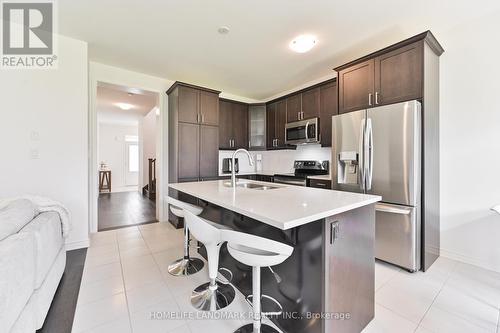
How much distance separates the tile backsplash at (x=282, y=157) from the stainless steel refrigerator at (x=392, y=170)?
141 cm

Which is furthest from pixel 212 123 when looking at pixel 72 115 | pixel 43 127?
pixel 43 127

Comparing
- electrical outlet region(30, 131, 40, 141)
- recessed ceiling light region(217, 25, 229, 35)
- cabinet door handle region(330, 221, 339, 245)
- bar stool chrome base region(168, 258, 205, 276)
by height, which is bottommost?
bar stool chrome base region(168, 258, 205, 276)

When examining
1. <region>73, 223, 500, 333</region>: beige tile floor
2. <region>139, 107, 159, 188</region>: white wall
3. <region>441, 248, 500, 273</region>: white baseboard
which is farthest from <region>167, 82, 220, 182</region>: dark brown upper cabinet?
<region>441, 248, 500, 273</region>: white baseboard

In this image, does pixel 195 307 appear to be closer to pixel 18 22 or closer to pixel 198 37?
pixel 198 37

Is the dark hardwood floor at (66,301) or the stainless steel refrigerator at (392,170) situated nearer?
the dark hardwood floor at (66,301)

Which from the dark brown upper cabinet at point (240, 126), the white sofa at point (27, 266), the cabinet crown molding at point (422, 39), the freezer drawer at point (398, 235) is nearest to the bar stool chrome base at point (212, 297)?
the white sofa at point (27, 266)

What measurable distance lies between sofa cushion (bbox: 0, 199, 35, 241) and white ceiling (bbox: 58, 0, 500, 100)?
198 centimetres

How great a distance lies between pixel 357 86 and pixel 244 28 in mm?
1580

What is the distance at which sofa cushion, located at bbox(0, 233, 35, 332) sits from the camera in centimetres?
103

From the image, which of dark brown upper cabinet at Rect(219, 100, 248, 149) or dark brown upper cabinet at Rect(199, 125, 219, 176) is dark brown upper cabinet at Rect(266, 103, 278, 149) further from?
dark brown upper cabinet at Rect(199, 125, 219, 176)

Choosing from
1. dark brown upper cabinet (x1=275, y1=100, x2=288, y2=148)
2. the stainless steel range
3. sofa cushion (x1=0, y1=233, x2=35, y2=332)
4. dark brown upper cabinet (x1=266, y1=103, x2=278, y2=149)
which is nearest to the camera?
sofa cushion (x1=0, y1=233, x2=35, y2=332)

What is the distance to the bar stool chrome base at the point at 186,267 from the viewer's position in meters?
2.27

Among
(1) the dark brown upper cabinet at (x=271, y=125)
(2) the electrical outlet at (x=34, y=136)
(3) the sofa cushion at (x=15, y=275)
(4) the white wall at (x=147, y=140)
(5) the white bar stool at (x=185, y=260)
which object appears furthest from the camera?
(4) the white wall at (x=147, y=140)

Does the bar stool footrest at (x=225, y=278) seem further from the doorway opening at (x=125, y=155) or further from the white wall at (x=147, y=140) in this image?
the white wall at (x=147, y=140)
